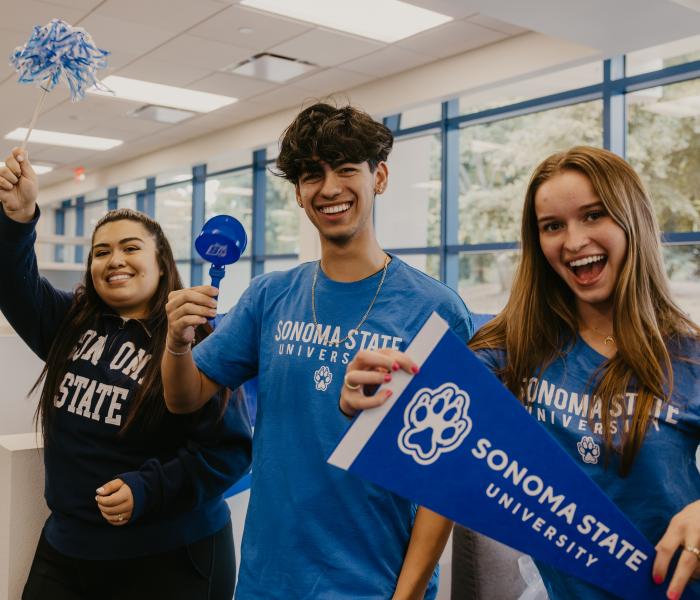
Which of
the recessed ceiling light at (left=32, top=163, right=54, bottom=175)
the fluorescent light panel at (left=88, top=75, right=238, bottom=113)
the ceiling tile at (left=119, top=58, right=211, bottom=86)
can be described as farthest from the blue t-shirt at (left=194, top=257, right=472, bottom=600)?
the recessed ceiling light at (left=32, top=163, right=54, bottom=175)

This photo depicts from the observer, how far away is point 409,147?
7.41m

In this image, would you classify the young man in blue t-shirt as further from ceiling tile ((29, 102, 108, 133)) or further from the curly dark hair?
ceiling tile ((29, 102, 108, 133))

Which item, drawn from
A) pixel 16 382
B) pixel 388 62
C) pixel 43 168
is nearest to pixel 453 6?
pixel 388 62

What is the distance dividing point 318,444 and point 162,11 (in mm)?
4348

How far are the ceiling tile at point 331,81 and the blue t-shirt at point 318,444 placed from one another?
17.3 feet

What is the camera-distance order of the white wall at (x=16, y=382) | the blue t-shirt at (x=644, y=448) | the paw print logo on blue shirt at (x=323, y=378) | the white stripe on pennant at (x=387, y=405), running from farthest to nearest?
the white wall at (x=16, y=382)
the paw print logo on blue shirt at (x=323, y=378)
the blue t-shirt at (x=644, y=448)
the white stripe on pennant at (x=387, y=405)

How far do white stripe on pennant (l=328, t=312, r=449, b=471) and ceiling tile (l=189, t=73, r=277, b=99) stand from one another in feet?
19.2

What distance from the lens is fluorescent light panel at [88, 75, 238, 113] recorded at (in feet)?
21.3

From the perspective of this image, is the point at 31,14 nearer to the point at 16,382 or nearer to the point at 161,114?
the point at 161,114

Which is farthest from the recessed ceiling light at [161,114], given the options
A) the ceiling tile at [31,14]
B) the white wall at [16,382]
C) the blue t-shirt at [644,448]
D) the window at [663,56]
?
the blue t-shirt at [644,448]

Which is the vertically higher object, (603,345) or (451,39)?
(451,39)

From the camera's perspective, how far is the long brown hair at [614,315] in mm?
1007

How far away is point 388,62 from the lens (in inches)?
237

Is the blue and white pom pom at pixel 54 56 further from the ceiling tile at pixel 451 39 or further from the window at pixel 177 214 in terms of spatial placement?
the window at pixel 177 214
